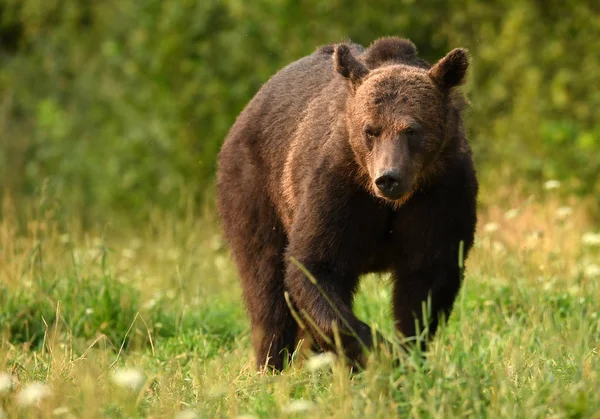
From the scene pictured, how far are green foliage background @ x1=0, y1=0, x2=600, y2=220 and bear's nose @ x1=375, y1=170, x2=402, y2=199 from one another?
6.44 metres

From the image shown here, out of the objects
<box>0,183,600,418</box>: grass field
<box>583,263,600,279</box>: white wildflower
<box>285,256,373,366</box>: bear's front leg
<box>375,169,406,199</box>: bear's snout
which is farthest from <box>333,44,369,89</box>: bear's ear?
<box>583,263,600,279</box>: white wildflower

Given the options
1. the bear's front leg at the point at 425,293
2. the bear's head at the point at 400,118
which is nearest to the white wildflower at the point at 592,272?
the bear's front leg at the point at 425,293

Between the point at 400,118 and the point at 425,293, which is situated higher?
the point at 400,118

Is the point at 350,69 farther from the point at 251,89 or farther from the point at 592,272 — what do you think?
the point at 251,89

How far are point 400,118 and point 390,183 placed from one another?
0.38 metres

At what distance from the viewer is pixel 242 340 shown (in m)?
7.30

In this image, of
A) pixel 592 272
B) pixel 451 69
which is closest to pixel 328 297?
pixel 451 69

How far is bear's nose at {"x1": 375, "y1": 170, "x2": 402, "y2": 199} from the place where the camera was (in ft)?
17.6

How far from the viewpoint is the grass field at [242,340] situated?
14.3ft

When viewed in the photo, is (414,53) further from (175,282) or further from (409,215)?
(175,282)

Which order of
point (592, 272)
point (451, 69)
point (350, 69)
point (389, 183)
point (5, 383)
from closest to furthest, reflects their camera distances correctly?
point (5, 383), point (389, 183), point (451, 69), point (350, 69), point (592, 272)

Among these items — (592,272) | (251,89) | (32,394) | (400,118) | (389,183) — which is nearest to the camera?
(32,394)

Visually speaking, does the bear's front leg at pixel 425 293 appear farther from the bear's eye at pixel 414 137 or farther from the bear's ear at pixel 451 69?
the bear's ear at pixel 451 69

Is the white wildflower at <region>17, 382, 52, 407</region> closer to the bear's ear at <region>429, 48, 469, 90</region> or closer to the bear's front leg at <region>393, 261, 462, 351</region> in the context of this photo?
the bear's front leg at <region>393, 261, 462, 351</region>
